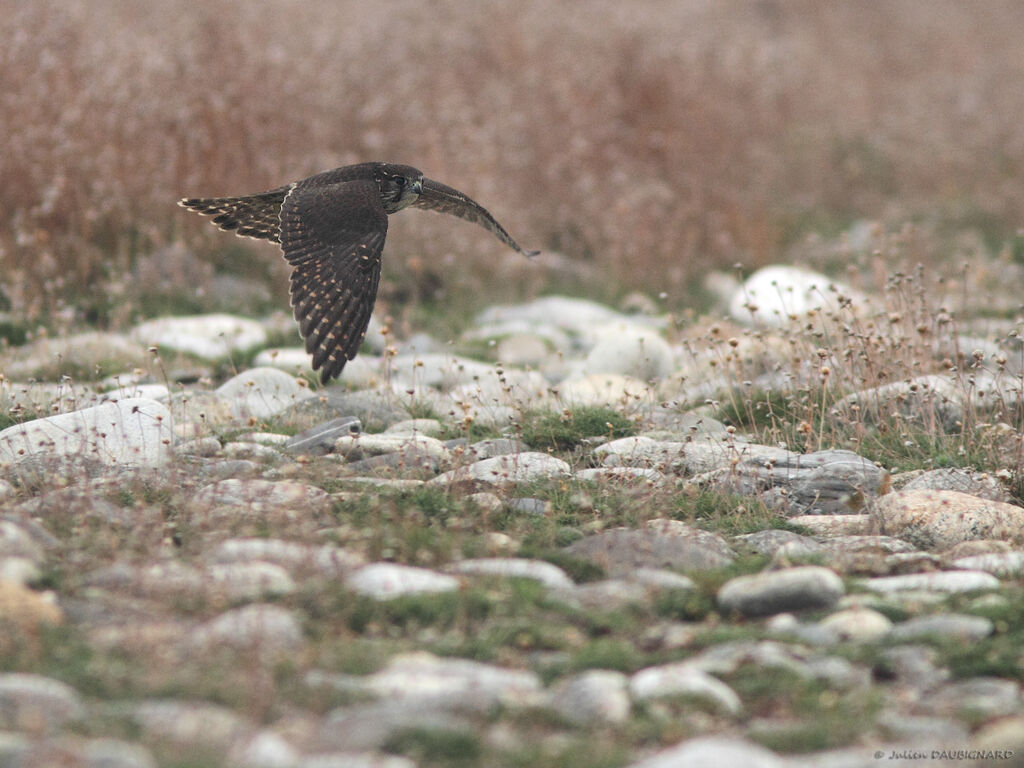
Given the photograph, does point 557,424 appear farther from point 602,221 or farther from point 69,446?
point 602,221

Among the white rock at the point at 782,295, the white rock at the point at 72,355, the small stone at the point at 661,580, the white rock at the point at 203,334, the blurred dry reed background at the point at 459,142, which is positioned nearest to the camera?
the small stone at the point at 661,580

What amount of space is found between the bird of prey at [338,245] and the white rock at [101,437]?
695mm

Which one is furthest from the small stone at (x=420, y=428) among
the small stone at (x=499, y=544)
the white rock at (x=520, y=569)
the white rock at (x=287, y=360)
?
the white rock at (x=520, y=569)

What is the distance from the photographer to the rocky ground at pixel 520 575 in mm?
2799

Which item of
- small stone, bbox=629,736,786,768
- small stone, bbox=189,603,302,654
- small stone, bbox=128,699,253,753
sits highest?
small stone, bbox=189,603,302,654

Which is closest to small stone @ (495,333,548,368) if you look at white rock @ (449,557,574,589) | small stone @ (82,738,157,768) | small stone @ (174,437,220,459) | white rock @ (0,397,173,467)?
small stone @ (174,437,220,459)

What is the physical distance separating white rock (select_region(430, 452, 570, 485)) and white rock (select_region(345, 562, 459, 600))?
906 mm

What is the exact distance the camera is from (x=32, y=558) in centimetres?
357

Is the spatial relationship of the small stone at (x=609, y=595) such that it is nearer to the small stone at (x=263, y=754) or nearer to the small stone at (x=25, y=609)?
the small stone at (x=263, y=754)

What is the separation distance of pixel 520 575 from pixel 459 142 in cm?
699

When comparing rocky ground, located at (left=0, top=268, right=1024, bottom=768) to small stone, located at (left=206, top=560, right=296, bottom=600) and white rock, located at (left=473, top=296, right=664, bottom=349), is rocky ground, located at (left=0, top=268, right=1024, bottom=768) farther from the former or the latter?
white rock, located at (left=473, top=296, right=664, bottom=349)

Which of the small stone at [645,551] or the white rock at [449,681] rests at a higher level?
the small stone at [645,551]

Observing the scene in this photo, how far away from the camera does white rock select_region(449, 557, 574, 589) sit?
3.75 meters

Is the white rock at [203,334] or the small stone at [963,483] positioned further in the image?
the white rock at [203,334]
